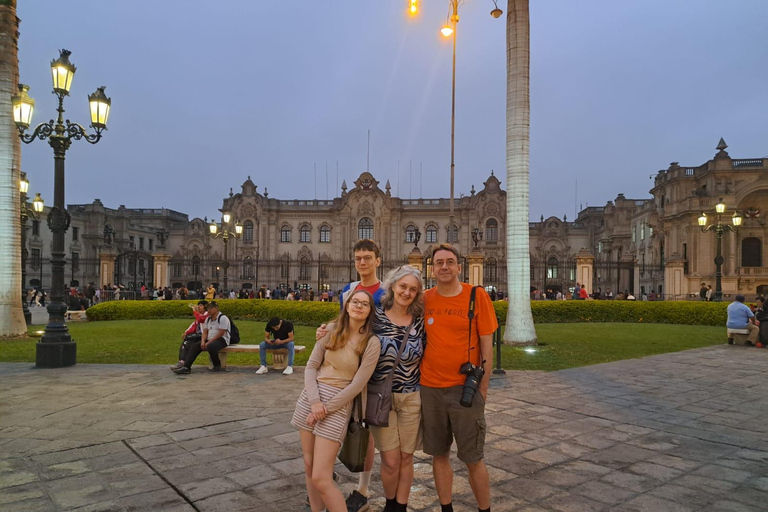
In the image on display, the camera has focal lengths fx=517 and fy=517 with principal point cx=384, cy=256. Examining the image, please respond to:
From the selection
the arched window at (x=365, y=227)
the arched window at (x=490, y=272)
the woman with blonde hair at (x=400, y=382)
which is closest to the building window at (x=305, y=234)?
the arched window at (x=365, y=227)

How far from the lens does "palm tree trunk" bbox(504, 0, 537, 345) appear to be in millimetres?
11789

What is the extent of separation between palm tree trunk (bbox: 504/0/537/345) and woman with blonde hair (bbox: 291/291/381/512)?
908 centimetres

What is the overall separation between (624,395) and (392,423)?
523 cm

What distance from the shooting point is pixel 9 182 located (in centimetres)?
1284

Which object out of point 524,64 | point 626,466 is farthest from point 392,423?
point 524,64

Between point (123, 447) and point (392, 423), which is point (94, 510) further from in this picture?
point (392, 423)

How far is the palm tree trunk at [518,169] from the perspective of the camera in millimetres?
11789

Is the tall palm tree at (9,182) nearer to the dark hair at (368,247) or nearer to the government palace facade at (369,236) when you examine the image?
the dark hair at (368,247)

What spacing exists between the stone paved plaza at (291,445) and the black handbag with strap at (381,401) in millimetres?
931

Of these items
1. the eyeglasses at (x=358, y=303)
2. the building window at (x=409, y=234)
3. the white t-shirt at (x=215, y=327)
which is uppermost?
the building window at (x=409, y=234)

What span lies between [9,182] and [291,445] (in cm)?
1203

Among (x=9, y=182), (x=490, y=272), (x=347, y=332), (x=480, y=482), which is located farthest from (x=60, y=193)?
(x=490, y=272)

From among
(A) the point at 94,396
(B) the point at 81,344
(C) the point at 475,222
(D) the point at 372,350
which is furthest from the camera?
(C) the point at 475,222

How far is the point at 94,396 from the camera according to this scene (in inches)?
275
